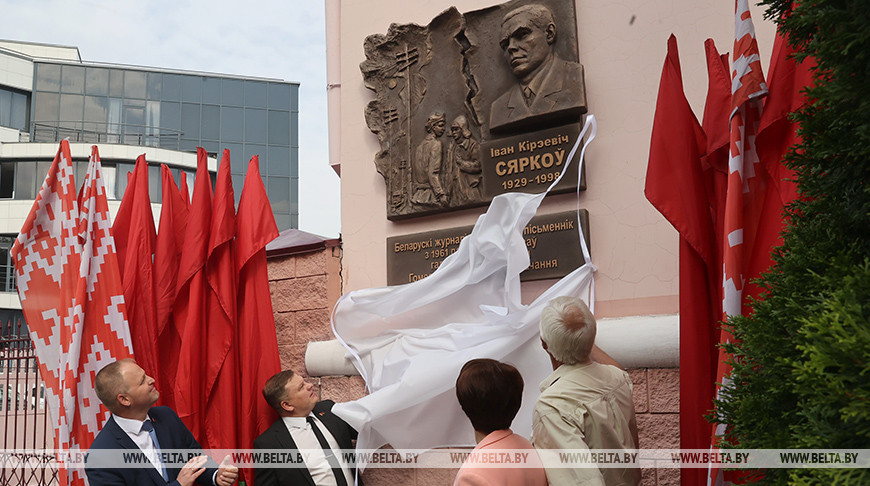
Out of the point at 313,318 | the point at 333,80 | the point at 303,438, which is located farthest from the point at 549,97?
the point at 303,438

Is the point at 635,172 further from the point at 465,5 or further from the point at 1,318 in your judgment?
the point at 1,318

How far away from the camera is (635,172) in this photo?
4016mm

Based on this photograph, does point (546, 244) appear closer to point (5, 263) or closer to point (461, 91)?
point (461, 91)

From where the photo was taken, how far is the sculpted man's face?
4277 millimetres

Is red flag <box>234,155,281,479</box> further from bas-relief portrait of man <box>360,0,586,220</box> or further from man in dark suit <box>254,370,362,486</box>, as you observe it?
bas-relief portrait of man <box>360,0,586,220</box>

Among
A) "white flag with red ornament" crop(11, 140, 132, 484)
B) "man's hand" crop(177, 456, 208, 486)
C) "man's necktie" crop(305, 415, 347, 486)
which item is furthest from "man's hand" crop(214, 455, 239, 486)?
"white flag with red ornament" crop(11, 140, 132, 484)

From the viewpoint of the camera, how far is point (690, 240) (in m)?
3.12

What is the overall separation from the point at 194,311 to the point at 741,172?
3146 millimetres

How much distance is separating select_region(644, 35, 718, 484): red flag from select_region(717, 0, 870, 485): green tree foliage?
131cm

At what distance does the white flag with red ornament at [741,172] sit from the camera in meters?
2.81

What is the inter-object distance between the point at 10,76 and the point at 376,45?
32.7 metres

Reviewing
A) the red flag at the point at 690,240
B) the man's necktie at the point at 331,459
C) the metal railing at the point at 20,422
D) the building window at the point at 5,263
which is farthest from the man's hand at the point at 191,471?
the building window at the point at 5,263

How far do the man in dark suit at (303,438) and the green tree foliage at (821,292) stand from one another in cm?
273

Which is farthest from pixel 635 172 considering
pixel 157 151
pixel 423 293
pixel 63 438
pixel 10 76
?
pixel 10 76
